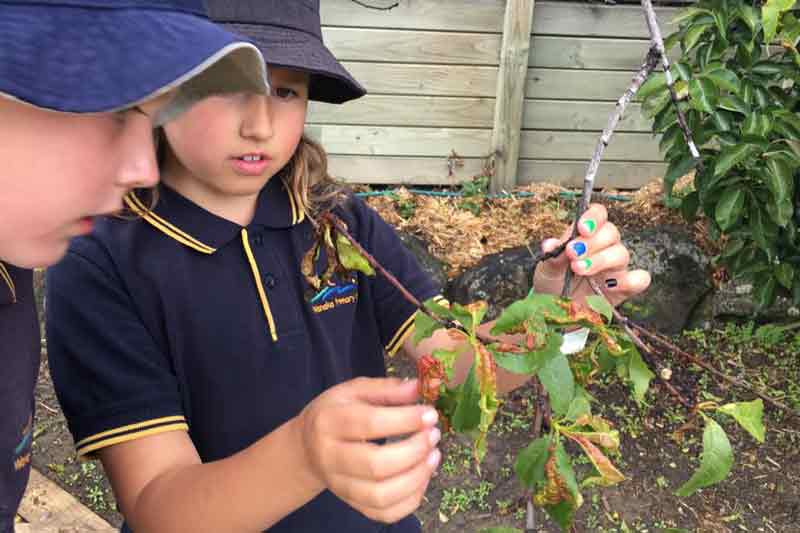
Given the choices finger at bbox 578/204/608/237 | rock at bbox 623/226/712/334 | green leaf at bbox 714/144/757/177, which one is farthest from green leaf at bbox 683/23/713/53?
rock at bbox 623/226/712/334

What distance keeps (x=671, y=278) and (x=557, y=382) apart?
10.7ft

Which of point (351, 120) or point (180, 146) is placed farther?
point (351, 120)

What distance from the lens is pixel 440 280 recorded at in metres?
3.79

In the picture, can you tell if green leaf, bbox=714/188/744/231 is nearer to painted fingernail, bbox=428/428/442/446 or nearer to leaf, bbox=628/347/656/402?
leaf, bbox=628/347/656/402

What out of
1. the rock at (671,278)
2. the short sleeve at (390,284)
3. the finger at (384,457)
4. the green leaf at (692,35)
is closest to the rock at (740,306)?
the rock at (671,278)

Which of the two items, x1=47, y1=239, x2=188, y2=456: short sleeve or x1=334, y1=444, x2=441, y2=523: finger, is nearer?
x1=334, y1=444, x2=441, y2=523: finger

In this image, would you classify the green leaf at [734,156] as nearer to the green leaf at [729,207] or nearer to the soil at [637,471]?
the green leaf at [729,207]

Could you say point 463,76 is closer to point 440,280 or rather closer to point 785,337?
point 440,280

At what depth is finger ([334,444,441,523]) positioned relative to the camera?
0.82 metres

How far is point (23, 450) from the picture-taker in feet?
3.81

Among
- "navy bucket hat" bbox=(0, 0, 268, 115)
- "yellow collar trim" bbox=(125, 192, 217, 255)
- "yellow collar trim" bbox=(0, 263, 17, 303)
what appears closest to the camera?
"navy bucket hat" bbox=(0, 0, 268, 115)

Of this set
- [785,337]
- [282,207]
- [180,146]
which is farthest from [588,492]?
[180,146]

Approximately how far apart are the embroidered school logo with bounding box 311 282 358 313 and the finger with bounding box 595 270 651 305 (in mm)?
507

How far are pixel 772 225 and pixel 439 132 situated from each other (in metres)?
2.30
